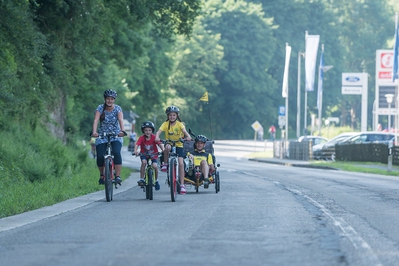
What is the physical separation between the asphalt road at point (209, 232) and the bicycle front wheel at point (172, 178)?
0.16 meters

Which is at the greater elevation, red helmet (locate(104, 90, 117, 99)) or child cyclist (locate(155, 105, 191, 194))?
red helmet (locate(104, 90, 117, 99))

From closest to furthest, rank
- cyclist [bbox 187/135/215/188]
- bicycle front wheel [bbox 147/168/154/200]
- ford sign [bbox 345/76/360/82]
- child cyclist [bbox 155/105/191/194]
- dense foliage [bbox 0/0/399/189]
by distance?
1. bicycle front wheel [bbox 147/168/154/200]
2. child cyclist [bbox 155/105/191/194]
3. cyclist [bbox 187/135/215/188]
4. dense foliage [bbox 0/0/399/189]
5. ford sign [bbox 345/76/360/82]

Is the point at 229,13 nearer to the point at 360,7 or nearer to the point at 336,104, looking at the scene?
the point at 336,104

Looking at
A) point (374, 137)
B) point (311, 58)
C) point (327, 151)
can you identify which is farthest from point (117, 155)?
point (311, 58)

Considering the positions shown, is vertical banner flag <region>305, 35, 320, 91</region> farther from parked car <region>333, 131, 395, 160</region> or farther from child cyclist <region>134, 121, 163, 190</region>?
child cyclist <region>134, 121, 163, 190</region>

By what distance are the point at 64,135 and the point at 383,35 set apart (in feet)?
343

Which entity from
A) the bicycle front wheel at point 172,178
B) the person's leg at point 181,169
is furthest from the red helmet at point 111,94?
the person's leg at point 181,169

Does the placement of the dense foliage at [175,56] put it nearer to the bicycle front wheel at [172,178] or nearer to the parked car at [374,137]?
the bicycle front wheel at [172,178]

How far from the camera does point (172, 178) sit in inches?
701

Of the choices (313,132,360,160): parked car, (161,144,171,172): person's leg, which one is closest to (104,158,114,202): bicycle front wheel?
(161,144,171,172): person's leg

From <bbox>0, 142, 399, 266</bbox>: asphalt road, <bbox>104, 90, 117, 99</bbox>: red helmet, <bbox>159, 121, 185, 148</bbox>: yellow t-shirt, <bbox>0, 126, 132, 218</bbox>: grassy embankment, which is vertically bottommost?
<bbox>0, 142, 399, 266</bbox>: asphalt road

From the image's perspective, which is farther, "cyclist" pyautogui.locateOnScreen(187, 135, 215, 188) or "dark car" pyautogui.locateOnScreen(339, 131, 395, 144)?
"dark car" pyautogui.locateOnScreen(339, 131, 395, 144)

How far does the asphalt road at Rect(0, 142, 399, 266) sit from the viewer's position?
9.62m

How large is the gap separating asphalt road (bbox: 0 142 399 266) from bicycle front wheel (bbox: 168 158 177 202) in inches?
6.5
